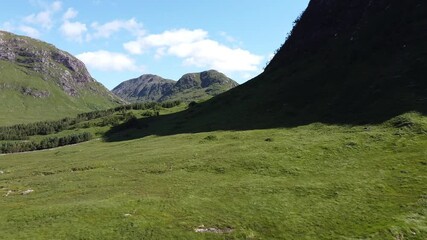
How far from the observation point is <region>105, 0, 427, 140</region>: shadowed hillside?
310ft

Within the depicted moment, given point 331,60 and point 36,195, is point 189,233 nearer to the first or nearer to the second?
point 36,195

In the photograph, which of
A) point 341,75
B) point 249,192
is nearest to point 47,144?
point 341,75

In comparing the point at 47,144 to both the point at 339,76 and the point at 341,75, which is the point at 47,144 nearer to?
the point at 339,76

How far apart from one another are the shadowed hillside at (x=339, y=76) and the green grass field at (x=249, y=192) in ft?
39.9

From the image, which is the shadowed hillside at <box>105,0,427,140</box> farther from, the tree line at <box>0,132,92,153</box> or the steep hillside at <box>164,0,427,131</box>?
the tree line at <box>0,132,92,153</box>

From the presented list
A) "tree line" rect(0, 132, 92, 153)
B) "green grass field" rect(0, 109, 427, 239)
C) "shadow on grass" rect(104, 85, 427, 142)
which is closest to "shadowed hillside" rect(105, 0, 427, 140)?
"shadow on grass" rect(104, 85, 427, 142)

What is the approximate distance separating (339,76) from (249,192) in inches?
2869

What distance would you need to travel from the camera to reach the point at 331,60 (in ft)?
427

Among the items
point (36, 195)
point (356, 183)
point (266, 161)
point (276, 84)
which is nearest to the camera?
point (356, 183)

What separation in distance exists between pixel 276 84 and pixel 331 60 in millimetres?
20522

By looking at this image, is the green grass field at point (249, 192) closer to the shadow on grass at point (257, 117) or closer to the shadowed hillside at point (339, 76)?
the shadow on grass at point (257, 117)

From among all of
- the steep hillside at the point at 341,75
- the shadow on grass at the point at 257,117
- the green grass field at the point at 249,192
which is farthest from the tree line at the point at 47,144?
the green grass field at the point at 249,192

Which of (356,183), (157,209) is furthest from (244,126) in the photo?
(157,209)

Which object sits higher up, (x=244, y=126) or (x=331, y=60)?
(x=331, y=60)
